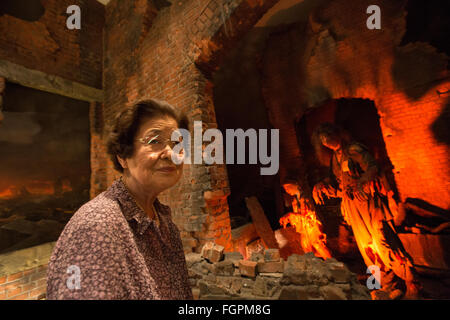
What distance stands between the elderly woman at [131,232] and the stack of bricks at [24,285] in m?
3.74

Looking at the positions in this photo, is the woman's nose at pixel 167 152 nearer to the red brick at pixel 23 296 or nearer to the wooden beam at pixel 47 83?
the red brick at pixel 23 296

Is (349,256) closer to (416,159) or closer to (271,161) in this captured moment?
(416,159)

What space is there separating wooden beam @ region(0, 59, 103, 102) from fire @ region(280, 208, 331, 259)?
20.6ft

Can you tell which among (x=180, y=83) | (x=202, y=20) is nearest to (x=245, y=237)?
(x=180, y=83)

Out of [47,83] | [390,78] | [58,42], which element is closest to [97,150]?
[47,83]

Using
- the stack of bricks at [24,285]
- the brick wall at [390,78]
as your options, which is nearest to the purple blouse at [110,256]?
the stack of bricks at [24,285]

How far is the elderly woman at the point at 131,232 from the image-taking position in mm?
854

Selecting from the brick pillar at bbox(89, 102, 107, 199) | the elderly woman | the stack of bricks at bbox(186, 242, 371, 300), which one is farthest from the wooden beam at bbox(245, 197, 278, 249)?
the elderly woman

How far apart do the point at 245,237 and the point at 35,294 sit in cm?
436

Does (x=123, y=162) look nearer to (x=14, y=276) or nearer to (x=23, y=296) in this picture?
(x=14, y=276)

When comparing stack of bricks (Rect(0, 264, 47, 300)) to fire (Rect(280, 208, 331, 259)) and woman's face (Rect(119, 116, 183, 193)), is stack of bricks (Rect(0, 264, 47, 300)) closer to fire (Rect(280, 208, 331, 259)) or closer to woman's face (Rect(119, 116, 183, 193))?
woman's face (Rect(119, 116, 183, 193))

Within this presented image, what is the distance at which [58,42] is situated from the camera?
4934mm

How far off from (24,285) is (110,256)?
4177 millimetres

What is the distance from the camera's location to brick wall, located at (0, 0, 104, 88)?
4.31 m
